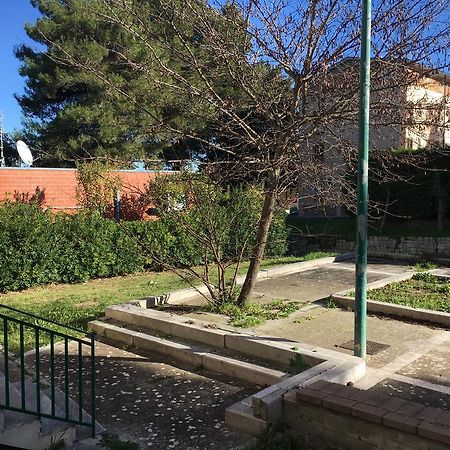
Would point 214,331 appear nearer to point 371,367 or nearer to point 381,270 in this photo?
point 371,367

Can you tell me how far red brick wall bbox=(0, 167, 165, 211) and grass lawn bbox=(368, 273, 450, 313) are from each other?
7.83 meters

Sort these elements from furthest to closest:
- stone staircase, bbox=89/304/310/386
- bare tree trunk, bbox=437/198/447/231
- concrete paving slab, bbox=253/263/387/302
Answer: bare tree trunk, bbox=437/198/447/231, concrete paving slab, bbox=253/263/387/302, stone staircase, bbox=89/304/310/386

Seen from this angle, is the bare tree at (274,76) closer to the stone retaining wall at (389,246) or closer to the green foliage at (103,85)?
the green foliage at (103,85)

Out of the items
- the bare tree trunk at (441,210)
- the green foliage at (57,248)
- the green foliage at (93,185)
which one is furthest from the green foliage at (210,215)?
the bare tree trunk at (441,210)

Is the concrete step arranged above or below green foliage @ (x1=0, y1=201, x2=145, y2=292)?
below

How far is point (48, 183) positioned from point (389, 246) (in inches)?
431

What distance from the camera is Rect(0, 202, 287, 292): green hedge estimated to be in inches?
385

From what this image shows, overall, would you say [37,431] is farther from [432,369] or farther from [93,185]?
[93,185]

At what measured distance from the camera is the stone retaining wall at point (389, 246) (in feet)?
46.6

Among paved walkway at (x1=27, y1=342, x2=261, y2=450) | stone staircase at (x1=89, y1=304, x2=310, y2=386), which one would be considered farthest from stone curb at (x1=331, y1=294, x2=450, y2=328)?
paved walkway at (x1=27, y1=342, x2=261, y2=450)

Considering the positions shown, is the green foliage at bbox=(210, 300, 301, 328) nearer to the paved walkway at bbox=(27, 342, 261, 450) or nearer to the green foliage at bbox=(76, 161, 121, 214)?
the paved walkway at bbox=(27, 342, 261, 450)

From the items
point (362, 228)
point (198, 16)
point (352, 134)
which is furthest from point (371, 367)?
point (198, 16)

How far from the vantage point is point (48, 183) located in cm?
1526

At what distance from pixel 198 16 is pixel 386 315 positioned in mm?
4827
